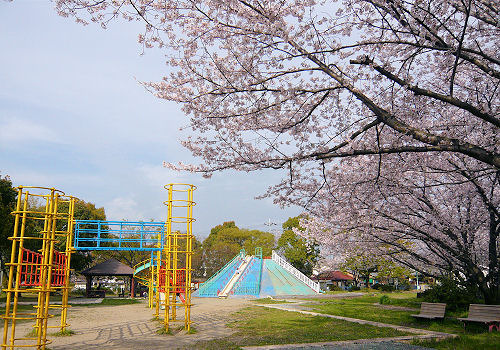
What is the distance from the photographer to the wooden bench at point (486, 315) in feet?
30.7

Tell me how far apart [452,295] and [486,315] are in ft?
15.8

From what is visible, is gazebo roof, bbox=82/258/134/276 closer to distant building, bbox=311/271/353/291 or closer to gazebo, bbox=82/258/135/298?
gazebo, bbox=82/258/135/298

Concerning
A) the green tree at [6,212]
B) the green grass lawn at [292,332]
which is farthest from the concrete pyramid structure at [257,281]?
the green grass lawn at [292,332]

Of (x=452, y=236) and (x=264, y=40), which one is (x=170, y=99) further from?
(x=452, y=236)

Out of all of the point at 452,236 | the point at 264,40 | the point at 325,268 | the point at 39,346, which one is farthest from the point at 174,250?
the point at 325,268

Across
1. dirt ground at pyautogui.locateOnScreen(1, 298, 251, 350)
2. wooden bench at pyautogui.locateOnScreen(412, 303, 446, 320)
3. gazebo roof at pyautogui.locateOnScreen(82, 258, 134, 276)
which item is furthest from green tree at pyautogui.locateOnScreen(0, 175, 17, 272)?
wooden bench at pyautogui.locateOnScreen(412, 303, 446, 320)

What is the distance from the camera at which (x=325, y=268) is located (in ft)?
101

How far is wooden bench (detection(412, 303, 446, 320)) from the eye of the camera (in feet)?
37.1

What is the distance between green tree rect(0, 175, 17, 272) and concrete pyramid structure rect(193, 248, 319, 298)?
13641 mm

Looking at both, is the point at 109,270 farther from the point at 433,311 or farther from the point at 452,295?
the point at 433,311

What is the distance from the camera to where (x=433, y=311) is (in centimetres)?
1167

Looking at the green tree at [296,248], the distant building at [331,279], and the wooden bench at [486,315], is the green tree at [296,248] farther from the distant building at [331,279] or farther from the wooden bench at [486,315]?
the wooden bench at [486,315]

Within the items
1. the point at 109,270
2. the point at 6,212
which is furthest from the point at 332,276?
the point at 6,212

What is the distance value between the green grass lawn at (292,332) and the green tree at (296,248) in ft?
107
